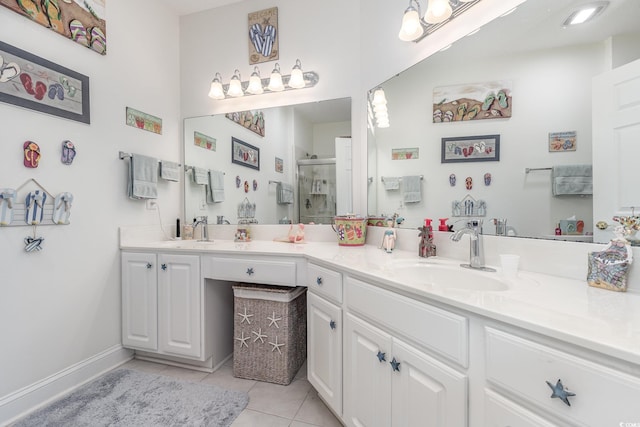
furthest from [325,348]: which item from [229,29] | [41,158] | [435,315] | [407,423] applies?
[229,29]

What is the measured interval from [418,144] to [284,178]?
1061 millimetres

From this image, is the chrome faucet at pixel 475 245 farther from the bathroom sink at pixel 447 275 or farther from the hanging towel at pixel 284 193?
the hanging towel at pixel 284 193

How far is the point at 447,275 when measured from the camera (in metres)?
1.26

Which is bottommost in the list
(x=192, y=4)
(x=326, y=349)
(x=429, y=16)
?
(x=326, y=349)

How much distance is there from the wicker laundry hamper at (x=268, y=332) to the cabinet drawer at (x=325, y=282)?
0.95 ft

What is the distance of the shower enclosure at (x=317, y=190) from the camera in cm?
213

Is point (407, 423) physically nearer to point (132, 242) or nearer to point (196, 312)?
point (196, 312)

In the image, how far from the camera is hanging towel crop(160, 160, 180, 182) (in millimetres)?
2279

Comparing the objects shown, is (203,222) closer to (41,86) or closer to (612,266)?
(41,86)

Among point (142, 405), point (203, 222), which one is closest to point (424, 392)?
point (142, 405)

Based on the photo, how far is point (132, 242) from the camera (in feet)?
6.77

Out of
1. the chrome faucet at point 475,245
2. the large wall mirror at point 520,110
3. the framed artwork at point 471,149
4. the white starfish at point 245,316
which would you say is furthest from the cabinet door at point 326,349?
the framed artwork at point 471,149

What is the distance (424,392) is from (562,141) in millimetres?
991

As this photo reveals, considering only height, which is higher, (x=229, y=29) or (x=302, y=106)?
(x=229, y=29)
